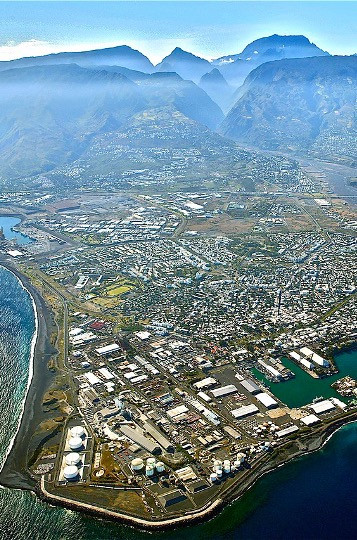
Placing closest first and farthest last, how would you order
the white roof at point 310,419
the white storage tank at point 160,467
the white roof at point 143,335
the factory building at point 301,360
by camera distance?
the white storage tank at point 160,467 < the white roof at point 310,419 < the factory building at point 301,360 < the white roof at point 143,335

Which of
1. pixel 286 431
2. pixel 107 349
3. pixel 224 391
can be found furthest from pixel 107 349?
pixel 286 431

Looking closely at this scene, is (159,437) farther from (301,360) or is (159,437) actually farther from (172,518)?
(301,360)

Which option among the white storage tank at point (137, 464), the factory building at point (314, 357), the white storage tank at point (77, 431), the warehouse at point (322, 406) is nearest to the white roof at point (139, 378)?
the white storage tank at point (77, 431)

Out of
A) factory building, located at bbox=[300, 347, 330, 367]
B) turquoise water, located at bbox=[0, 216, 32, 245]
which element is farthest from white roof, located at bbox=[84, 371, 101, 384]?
turquoise water, located at bbox=[0, 216, 32, 245]

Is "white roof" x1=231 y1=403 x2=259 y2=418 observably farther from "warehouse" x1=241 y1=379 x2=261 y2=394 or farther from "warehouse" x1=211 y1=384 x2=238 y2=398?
"warehouse" x1=211 y1=384 x2=238 y2=398

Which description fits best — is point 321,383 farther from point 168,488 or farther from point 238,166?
point 238,166

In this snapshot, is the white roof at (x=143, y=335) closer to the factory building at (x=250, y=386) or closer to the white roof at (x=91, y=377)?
the white roof at (x=91, y=377)

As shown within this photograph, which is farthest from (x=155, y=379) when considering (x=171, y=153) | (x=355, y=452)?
(x=171, y=153)
